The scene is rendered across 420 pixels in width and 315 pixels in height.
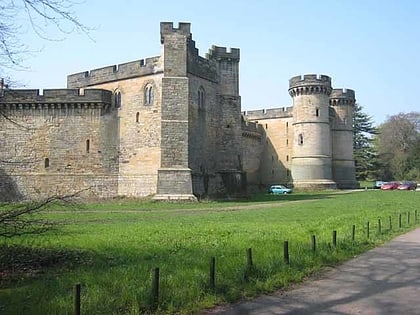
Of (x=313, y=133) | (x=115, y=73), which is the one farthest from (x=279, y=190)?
(x=115, y=73)

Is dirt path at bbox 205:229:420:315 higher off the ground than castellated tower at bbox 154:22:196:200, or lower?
lower

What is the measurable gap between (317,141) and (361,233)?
3909 cm

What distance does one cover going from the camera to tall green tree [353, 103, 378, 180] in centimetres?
7262

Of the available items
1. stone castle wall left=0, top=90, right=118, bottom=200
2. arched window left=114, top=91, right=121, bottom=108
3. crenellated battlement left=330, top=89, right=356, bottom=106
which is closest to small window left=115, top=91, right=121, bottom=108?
arched window left=114, top=91, right=121, bottom=108

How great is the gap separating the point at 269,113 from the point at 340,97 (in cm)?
815

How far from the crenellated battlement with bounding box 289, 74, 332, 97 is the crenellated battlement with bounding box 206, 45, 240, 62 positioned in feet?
54.6

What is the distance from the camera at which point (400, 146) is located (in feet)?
259

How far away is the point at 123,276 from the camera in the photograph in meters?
8.47

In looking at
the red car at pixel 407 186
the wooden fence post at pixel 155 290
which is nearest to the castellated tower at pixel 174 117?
the wooden fence post at pixel 155 290

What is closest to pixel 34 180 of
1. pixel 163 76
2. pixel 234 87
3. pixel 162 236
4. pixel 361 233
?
pixel 163 76

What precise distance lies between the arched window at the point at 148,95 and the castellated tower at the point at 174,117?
1.27 metres

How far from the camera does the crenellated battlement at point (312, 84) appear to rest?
→ 172 feet

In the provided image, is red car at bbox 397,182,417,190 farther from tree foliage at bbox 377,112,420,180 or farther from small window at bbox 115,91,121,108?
small window at bbox 115,91,121,108

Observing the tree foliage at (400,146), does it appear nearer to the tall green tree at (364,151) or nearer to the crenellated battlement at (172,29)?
the tall green tree at (364,151)
